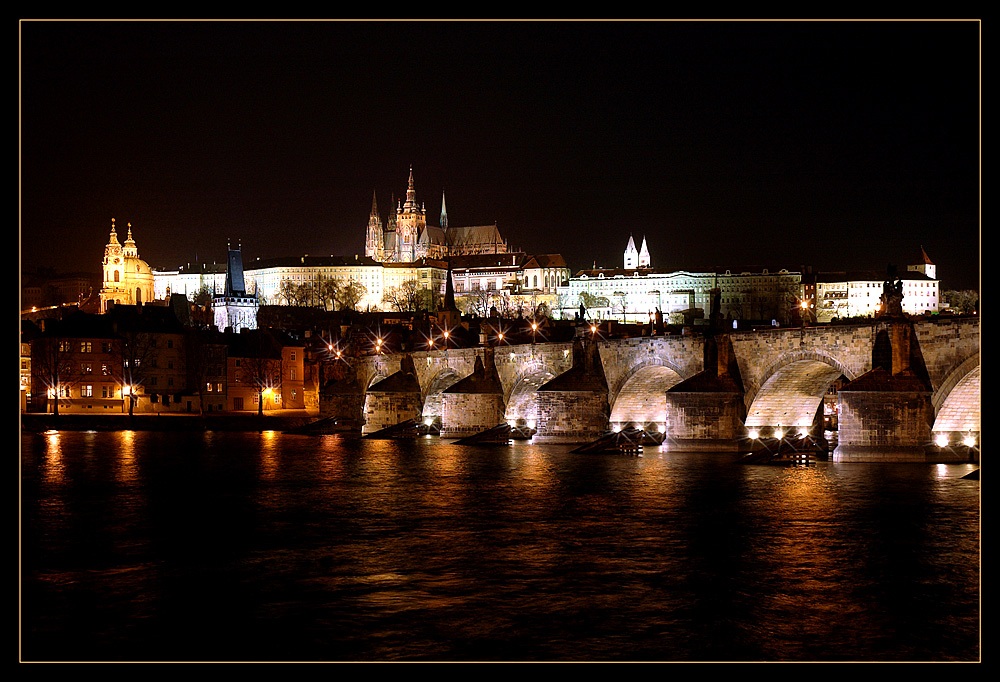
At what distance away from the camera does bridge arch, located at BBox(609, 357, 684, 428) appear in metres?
47.9

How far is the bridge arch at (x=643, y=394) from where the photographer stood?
47.9 metres

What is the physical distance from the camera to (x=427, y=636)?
658 inches

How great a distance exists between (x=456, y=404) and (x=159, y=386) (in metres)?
28.9

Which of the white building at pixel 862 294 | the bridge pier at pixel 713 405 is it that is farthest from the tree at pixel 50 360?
the white building at pixel 862 294

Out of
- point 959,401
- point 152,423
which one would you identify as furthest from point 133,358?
point 959,401

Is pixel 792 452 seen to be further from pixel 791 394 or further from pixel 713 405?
pixel 713 405

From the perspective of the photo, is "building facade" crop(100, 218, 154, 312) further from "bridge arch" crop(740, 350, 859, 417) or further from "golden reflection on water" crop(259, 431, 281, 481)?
"bridge arch" crop(740, 350, 859, 417)

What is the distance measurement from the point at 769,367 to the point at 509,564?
20.8 m

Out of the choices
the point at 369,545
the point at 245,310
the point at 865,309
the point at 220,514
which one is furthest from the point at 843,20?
the point at 865,309

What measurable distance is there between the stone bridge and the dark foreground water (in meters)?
2.65

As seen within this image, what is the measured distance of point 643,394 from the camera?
4922cm

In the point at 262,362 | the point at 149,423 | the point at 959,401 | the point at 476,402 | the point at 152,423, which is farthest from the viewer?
the point at 262,362

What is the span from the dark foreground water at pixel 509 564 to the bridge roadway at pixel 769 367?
108 inches

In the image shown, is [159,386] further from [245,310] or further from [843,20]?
[245,310]
